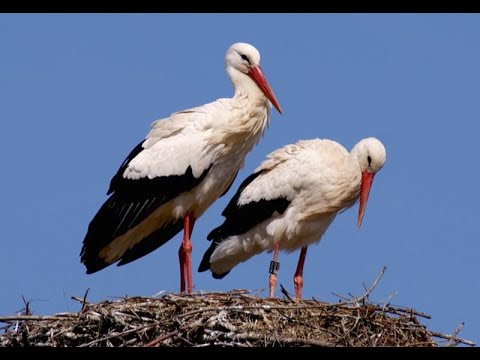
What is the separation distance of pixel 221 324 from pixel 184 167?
8.14 ft

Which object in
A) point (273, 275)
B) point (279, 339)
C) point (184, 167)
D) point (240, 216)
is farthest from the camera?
point (240, 216)

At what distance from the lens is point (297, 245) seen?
39.7 ft

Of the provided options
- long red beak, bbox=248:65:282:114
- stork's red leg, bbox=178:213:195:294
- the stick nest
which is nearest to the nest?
the stick nest

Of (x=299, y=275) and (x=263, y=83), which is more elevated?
(x=263, y=83)

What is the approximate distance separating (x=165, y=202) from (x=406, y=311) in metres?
2.62

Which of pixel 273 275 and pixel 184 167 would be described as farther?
pixel 273 275

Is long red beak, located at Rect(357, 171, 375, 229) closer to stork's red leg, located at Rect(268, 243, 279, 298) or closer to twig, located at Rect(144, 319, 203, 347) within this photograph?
stork's red leg, located at Rect(268, 243, 279, 298)

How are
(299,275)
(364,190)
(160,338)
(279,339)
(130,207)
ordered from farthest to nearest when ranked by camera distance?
(299,275) → (364,190) → (130,207) → (279,339) → (160,338)

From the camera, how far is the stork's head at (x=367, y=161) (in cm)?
1164

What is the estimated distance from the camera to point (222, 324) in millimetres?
9164

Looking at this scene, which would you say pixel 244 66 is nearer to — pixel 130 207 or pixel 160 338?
pixel 130 207

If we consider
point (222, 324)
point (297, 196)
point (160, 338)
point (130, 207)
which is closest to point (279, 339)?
point (222, 324)

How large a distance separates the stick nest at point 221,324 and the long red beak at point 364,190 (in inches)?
81.2
